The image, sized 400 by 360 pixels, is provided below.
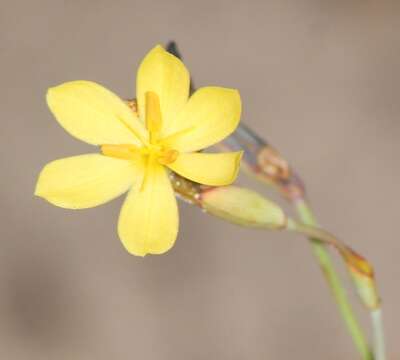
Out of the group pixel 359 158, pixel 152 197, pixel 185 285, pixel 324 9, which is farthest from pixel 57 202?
pixel 324 9

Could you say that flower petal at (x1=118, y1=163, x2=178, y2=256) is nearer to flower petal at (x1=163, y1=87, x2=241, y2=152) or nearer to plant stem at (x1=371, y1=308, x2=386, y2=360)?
flower petal at (x1=163, y1=87, x2=241, y2=152)

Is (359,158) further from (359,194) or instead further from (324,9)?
(324,9)

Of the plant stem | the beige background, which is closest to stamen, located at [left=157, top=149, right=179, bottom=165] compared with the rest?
the plant stem

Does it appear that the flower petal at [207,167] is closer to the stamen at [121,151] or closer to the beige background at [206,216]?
the stamen at [121,151]

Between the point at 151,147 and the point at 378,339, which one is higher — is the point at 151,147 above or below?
above

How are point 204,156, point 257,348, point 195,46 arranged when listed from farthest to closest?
point 195,46 < point 257,348 < point 204,156

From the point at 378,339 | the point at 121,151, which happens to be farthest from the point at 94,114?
the point at 378,339

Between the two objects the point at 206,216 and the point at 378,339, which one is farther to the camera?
the point at 206,216

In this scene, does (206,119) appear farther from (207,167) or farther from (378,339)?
(378,339)
